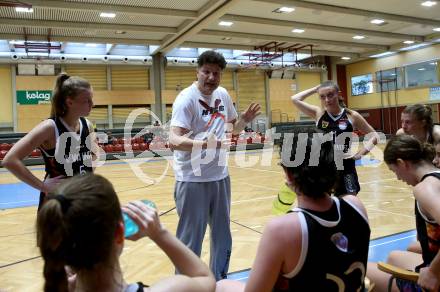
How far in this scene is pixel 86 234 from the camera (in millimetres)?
1120

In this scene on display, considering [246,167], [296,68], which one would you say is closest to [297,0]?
[246,167]

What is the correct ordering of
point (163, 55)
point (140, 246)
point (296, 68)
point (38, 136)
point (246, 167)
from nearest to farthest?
point (38, 136), point (140, 246), point (246, 167), point (163, 55), point (296, 68)

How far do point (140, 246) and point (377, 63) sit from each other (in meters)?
23.4

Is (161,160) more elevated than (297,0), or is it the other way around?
(297,0)

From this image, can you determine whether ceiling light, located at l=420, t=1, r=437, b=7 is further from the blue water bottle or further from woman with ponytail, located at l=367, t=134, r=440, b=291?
the blue water bottle

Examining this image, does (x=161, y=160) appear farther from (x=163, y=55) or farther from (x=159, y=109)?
(x=163, y=55)

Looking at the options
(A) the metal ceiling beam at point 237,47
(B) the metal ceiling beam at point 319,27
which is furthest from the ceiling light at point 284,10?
(A) the metal ceiling beam at point 237,47

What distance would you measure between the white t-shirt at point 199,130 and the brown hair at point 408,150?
1184 mm

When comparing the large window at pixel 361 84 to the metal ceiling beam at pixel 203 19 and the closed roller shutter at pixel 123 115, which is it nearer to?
the metal ceiling beam at pixel 203 19

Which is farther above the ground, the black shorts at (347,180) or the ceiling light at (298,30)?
the ceiling light at (298,30)

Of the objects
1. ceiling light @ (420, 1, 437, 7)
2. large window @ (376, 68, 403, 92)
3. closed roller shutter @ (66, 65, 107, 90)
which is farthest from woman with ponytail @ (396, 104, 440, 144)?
large window @ (376, 68, 403, 92)

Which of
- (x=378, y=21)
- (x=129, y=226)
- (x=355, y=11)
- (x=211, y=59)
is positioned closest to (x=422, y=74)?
(x=378, y=21)

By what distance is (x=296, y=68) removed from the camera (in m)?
23.5

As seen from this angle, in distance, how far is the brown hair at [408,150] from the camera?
210cm
